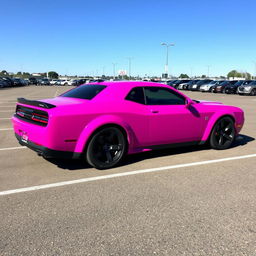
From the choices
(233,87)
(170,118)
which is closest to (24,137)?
(170,118)

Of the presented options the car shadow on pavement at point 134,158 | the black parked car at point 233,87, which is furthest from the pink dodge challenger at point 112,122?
the black parked car at point 233,87

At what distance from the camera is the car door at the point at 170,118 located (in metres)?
Result: 5.12

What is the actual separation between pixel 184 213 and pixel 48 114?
2.39 meters

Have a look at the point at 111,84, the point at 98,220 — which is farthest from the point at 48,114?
the point at 98,220

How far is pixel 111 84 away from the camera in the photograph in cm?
509

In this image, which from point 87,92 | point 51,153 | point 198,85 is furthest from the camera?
point 198,85

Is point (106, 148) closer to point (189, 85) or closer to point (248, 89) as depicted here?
point (248, 89)

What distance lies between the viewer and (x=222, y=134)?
20.2ft

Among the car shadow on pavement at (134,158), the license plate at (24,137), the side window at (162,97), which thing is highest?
the side window at (162,97)

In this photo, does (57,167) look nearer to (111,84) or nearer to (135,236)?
(111,84)

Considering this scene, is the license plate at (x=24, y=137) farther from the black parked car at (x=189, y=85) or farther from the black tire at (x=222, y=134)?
the black parked car at (x=189, y=85)

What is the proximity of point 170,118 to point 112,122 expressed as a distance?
1277 mm

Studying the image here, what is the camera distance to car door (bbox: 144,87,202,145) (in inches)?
201

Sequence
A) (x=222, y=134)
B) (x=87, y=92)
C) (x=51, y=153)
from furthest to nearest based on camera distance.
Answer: (x=222, y=134), (x=87, y=92), (x=51, y=153)
